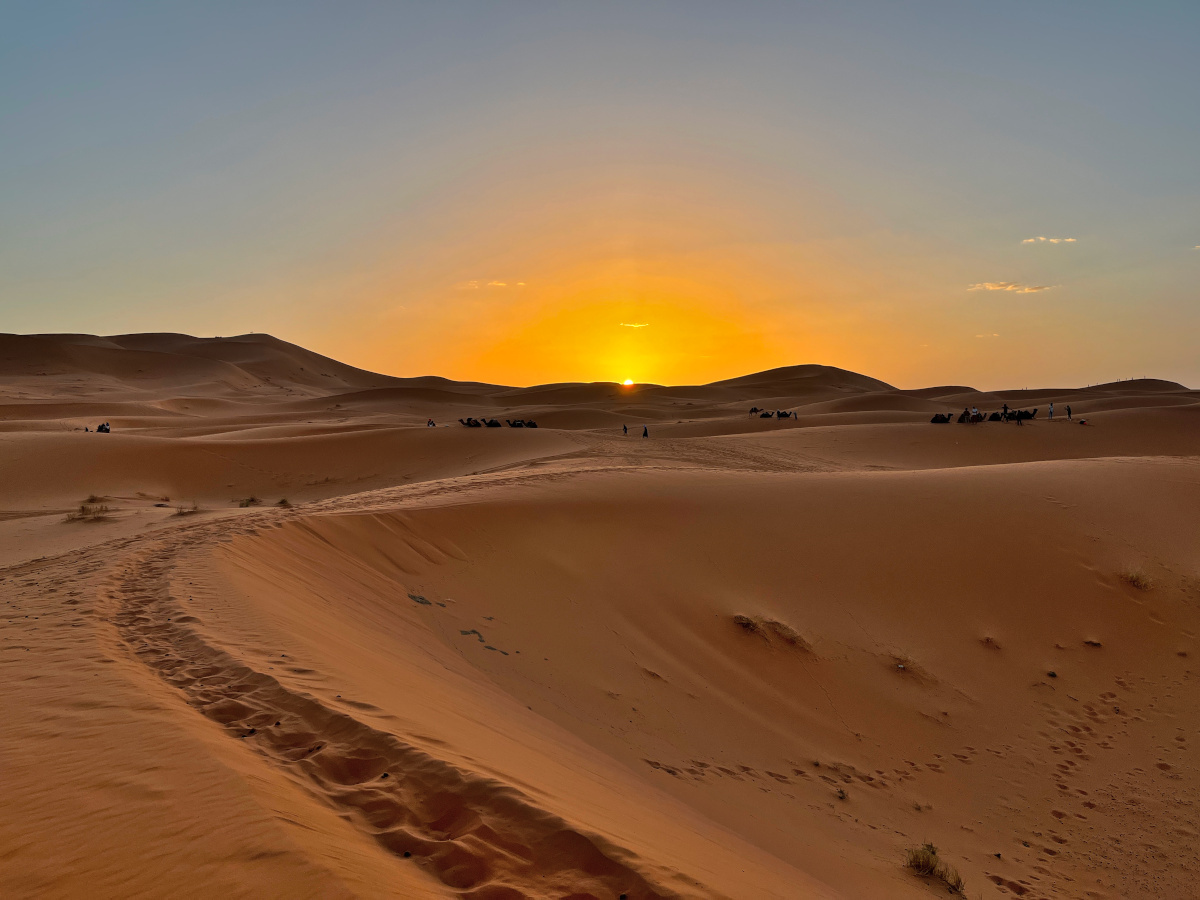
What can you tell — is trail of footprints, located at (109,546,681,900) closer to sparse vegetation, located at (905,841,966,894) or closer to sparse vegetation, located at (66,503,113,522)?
sparse vegetation, located at (905,841,966,894)

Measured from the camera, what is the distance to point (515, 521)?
12008mm

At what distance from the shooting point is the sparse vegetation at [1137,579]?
440 inches

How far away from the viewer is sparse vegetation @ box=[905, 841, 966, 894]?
5293mm

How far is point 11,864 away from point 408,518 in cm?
863

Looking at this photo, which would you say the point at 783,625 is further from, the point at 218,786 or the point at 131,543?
the point at 131,543

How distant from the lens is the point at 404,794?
12.8 feet

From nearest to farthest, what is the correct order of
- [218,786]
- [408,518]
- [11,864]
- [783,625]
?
[11,864]
[218,786]
[783,625]
[408,518]

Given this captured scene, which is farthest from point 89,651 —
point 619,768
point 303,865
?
point 619,768

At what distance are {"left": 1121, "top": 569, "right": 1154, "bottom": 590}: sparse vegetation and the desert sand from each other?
0.10 meters

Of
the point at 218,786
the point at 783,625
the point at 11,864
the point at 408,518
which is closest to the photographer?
the point at 11,864

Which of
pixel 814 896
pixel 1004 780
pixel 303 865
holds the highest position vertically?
pixel 303 865

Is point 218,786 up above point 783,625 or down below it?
above

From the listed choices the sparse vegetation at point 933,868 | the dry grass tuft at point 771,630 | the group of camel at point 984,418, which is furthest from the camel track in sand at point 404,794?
the group of camel at point 984,418

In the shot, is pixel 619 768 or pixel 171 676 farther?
pixel 619 768
